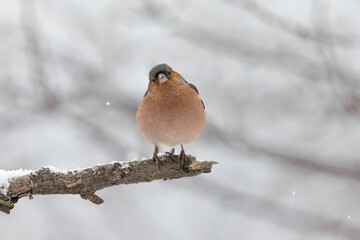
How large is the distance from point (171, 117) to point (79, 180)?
4.15ft

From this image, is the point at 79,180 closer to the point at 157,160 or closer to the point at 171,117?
the point at 157,160

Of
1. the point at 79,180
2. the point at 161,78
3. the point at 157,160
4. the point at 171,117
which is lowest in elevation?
the point at 79,180

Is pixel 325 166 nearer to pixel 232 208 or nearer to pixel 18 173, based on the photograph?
pixel 18 173

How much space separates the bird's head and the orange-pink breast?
0.06m

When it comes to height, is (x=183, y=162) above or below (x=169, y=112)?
below

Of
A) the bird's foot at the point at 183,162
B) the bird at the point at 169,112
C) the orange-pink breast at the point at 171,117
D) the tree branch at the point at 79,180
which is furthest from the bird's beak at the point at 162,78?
the tree branch at the point at 79,180

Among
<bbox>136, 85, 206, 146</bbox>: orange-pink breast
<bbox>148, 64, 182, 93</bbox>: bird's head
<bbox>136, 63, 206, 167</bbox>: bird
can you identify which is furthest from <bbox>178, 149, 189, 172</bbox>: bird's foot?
<bbox>148, 64, 182, 93</bbox>: bird's head

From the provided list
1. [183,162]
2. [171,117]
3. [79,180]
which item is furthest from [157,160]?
[79,180]

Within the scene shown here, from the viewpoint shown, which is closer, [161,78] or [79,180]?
[79,180]

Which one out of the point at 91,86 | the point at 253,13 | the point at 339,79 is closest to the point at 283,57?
the point at 253,13

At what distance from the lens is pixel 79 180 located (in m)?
3.34

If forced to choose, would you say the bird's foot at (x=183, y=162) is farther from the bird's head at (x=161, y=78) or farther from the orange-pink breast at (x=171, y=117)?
the bird's head at (x=161, y=78)

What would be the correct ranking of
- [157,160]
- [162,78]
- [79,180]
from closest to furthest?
[79,180]
[157,160]
[162,78]

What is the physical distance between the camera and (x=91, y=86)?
715cm
